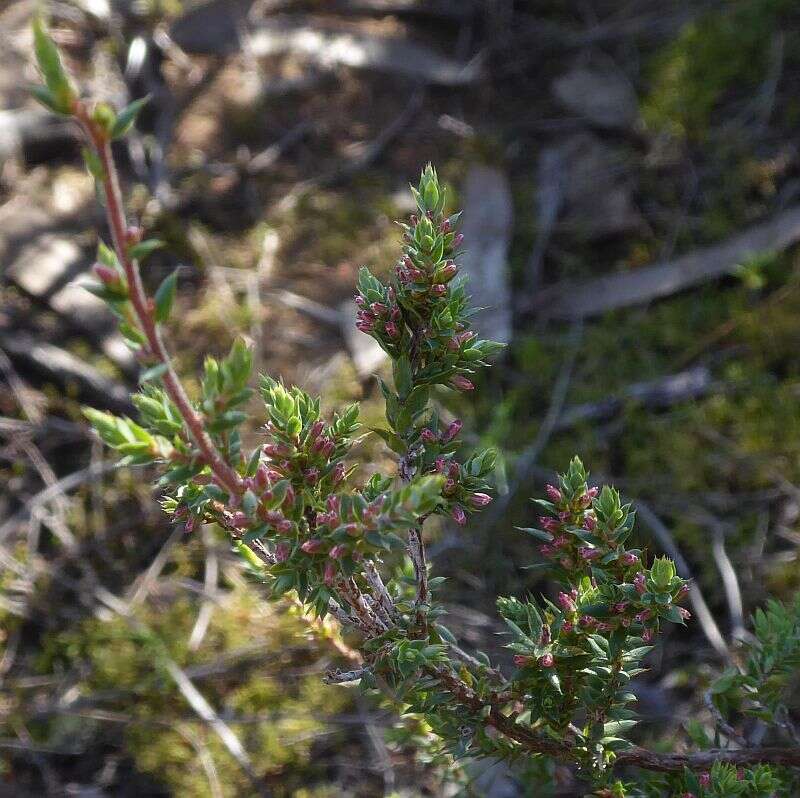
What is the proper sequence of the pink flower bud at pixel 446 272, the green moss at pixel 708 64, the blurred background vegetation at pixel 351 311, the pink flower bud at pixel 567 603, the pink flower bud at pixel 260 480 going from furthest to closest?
the green moss at pixel 708 64
the blurred background vegetation at pixel 351 311
the pink flower bud at pixel 567 603
the pink flower bud at pixel 446 272
the pink flower bud at pixel 260 480

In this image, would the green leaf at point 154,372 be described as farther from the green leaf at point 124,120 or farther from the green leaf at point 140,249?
the green leaf at point 124,120

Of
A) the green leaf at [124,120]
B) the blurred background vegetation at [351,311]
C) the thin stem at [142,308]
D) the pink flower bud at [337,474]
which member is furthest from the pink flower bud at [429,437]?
the blurred background vegetation at [351,311]

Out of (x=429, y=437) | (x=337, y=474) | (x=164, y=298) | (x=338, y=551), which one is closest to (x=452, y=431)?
(x=429, y=437)

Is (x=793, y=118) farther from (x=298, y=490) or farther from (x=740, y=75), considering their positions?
(x=298, y=490)

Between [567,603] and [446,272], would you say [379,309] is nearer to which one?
[446,272]

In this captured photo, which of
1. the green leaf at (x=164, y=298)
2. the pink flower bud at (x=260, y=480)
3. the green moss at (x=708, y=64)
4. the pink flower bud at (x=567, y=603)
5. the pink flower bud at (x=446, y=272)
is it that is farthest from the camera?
the green moss at (x=708, y=64)

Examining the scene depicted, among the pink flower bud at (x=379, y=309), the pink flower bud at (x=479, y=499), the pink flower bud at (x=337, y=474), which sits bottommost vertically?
the pink flower bud at (x=479, y=499)
